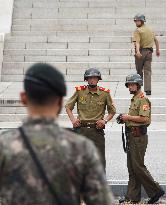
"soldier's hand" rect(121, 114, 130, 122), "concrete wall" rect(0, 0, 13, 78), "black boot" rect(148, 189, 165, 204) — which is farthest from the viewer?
"concrete wall" rect(0, 0, 13, 78)

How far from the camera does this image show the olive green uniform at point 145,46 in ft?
46.9

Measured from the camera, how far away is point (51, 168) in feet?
9.56

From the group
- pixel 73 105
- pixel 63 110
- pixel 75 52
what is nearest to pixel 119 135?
pixel 63 110

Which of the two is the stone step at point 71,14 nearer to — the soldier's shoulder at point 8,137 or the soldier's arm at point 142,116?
the soldier's arm at point 142,116

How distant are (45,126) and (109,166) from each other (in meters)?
6.82

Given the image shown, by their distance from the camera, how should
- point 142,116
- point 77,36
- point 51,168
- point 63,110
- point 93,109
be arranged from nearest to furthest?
point 51,168 → point 142,116 → point 93,109 → point 63,110 → point 77,36

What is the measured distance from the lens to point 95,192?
116 inches

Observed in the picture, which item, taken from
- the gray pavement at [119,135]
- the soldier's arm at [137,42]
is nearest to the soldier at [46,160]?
the gray pavement at [119,135]

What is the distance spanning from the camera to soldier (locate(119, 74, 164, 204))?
7637 mm

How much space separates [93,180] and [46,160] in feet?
0.68

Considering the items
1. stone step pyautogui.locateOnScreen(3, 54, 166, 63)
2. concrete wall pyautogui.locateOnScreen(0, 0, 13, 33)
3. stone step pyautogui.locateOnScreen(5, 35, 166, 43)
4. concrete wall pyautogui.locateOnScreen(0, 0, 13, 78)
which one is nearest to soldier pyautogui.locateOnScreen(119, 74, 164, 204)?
stone step pyautogui.locateOnScreen(3, 54, 166, 63)

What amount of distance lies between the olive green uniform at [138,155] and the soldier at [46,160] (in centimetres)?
466

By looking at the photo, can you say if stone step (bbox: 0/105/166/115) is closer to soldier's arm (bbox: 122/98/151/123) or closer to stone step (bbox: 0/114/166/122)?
stone step (bbox: 0/114/166/122)

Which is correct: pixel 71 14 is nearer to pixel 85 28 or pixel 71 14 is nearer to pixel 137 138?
pixel 85 28
